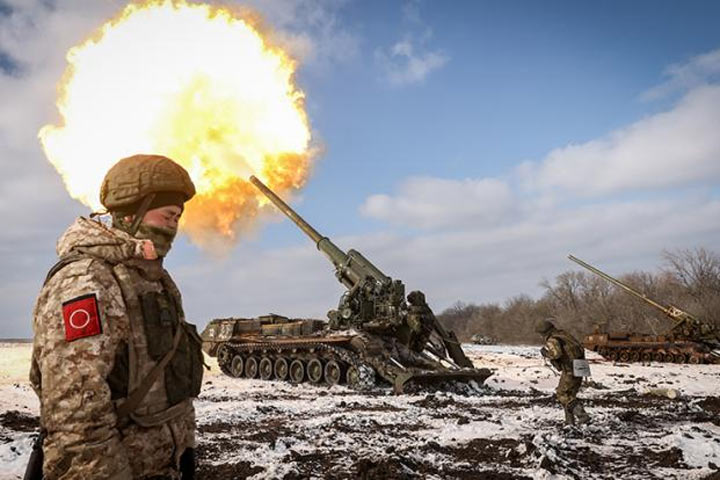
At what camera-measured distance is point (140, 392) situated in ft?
8.13

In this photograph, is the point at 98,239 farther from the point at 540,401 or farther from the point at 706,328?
the point at 706,328

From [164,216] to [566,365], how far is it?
874 cm

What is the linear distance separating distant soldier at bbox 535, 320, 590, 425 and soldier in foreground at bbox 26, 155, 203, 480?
8127 millimetres

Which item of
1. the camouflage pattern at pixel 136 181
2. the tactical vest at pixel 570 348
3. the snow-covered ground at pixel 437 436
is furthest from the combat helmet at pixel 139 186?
the tactical vest at pixel 570 348

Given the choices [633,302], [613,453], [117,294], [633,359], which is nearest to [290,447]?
[613,453]

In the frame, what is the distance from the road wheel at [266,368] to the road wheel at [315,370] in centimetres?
206

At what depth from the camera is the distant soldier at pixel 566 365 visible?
31.6 ft

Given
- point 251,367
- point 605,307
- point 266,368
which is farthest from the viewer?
point 605,307

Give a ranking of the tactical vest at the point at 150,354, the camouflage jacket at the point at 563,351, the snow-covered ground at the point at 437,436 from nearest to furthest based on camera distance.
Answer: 1. the tactical vest at the point at 150,354
2. the snow-covered ground at the point at 437,436
3. the camouflage jacket at the point at 563,351

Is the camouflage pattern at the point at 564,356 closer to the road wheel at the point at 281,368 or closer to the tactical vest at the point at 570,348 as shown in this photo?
the tactical vest at the point at 570,348

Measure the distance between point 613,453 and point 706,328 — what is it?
81.9ft

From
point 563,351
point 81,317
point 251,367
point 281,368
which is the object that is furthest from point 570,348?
point 251,367

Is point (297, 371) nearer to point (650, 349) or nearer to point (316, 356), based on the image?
point (316, 356)

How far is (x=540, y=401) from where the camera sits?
13305 millimetres
